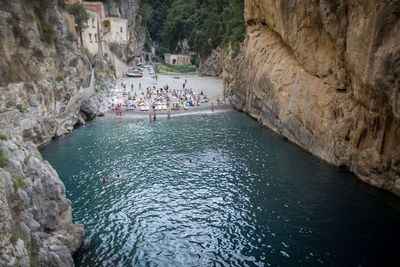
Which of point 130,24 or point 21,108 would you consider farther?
point 130,24

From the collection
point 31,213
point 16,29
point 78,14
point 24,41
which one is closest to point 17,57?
point 24,41

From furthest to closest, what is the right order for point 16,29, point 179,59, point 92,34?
point 179,59, point 92,34, point 16,29

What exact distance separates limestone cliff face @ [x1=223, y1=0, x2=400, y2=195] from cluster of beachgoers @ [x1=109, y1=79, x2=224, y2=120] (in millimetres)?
14425

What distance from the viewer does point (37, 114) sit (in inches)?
1086

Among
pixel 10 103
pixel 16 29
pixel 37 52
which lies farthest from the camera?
pixel 37 52

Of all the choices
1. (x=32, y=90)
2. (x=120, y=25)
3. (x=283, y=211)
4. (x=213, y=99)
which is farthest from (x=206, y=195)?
(x=120, y=25)

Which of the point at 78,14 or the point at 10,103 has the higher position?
the point at 78,14

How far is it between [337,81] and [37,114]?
26.9 m

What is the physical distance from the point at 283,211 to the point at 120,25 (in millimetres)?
55839

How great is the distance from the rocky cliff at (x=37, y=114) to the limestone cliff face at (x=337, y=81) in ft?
53.1

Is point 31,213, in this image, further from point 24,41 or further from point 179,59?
point 179,59

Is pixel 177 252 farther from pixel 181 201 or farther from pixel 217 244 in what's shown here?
pixel 181 201

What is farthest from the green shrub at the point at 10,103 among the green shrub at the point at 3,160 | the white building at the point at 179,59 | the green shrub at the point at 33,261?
the white building at the point at 179,59

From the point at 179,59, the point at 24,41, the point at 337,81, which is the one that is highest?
the point at 179,59
